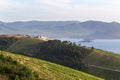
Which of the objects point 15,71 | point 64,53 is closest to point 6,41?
point 64,53

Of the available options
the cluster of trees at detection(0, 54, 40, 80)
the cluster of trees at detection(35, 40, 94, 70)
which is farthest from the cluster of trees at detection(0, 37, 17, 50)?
the cluster of trees at detection(0, 54, 40, 80)

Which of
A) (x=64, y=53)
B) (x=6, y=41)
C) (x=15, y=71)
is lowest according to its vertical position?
(x=64, y=53)

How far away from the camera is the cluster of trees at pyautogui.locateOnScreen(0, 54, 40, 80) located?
3064 cm

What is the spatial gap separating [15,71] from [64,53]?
4283 inches

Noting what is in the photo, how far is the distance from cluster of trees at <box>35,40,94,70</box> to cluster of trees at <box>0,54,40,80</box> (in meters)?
81.3

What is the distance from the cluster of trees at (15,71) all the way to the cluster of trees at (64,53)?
81.3 m

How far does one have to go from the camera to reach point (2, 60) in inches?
1330

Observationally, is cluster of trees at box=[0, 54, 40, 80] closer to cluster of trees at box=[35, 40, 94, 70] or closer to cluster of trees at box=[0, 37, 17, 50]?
cluster of trees at box=[35, 40, 94, 70]

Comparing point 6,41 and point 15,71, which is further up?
point 15,71

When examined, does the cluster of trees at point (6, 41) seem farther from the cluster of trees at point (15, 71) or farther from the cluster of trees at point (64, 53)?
the cluster of trees at point (15, 71)

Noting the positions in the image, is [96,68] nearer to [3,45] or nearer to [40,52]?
[40,52]

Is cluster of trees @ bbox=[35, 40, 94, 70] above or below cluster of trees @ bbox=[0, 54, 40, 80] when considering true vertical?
below

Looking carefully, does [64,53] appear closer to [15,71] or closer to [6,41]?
[6,41]

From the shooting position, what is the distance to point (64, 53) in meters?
140
